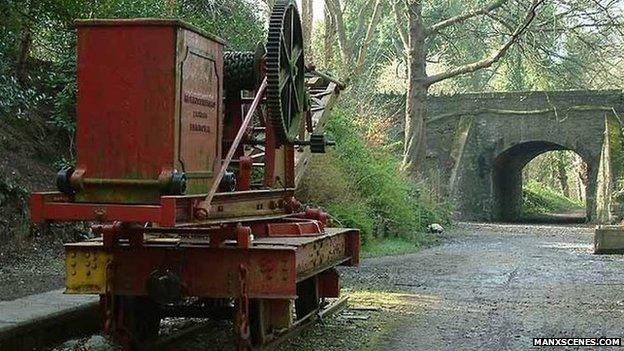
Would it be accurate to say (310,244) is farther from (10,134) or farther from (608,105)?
(608,105)

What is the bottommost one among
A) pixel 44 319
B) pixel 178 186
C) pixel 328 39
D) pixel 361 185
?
pixel 44 319

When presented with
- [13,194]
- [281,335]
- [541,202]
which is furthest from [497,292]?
[541,202]

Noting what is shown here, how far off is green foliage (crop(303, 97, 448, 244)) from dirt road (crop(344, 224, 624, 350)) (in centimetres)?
101

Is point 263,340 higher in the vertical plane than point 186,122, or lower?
lower

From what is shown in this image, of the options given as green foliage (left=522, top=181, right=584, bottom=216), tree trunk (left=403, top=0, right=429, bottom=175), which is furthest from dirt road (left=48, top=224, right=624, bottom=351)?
green foliage (left=522, top=181, right=584, bottom=216)

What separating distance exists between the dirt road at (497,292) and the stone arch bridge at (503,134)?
9.69 meters

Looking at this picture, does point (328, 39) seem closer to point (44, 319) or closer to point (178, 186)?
point (44, 319)

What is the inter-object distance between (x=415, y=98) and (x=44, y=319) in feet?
66.4

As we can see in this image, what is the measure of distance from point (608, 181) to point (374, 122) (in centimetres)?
995

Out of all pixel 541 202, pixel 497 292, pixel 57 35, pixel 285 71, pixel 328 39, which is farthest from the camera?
pixel 541 202

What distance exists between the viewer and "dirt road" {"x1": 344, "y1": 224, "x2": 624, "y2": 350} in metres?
→ 8.17

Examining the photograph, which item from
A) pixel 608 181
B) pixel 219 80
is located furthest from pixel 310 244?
pixel 608 181

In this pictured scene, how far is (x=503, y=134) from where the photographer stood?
29812 millimetres

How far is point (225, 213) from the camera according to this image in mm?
6324
